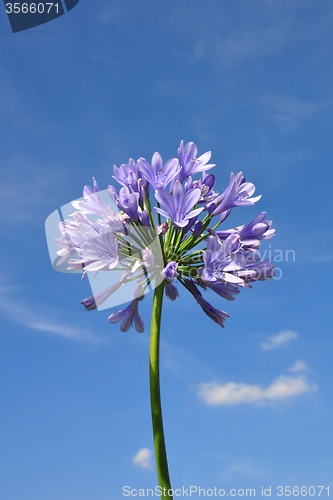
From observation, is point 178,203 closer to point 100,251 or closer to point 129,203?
point 129,203

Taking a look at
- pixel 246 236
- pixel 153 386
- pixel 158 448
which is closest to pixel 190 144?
pixel 246 236

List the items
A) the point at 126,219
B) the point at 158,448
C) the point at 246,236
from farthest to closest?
the point at 246,236, the point at 126,219, the point at 158,448

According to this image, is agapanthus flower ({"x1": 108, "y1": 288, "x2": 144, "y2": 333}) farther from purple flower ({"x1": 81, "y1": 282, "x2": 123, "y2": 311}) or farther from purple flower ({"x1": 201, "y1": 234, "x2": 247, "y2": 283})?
purple flower ({"x1": 201, "y1": 234, "x2": 247, "y2": 283})

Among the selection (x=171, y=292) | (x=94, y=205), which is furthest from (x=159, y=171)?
(x=171, y=292)

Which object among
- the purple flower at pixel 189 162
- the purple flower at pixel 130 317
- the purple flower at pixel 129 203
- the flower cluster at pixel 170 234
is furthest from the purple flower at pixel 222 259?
the purple flower at pixel 130 317

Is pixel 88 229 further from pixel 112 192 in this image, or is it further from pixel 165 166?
pixel 165 166

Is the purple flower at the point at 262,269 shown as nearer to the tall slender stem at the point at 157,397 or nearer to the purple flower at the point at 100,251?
the tall slender stem at the point at 157,397

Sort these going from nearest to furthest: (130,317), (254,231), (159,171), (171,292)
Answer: (159,171), (254,231), (130,317), (171,292)
